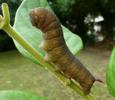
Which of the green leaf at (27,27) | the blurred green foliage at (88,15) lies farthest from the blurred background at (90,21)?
the green leaf at (27,27)

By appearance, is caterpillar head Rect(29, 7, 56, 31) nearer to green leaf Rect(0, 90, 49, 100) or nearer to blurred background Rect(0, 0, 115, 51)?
green leaf Rect(0, 90, 49, 100)

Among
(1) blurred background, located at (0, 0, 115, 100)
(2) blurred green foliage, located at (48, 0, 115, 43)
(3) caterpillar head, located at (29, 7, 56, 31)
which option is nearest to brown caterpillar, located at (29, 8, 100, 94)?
(3) caterpillar head, located at (29, 7, 56, 31)

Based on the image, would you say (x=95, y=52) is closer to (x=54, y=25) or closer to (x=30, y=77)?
(x=30, y=77)

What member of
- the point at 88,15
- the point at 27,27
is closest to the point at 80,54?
the point at 88,15

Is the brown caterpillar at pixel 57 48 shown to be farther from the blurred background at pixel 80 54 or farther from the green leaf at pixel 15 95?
the blurred background at pixel 80 54

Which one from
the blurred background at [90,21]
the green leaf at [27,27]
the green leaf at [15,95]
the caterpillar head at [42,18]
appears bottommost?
the blurred background at [90,21]

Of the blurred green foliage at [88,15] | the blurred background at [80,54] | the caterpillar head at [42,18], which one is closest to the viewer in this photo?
the caterpillar head at [42,18]

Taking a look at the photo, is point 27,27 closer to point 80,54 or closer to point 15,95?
point 15,95
